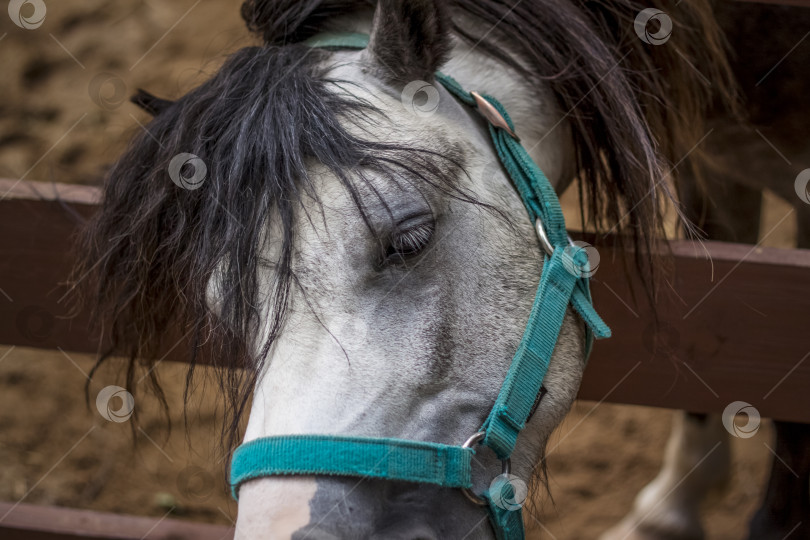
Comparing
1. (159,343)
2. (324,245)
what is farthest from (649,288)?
(159,343)

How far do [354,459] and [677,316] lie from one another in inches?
23.6

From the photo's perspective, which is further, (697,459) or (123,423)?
(123,423)

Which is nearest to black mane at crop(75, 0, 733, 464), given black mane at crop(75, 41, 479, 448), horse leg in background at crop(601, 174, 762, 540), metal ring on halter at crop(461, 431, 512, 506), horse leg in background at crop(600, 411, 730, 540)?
black mane at crop(75, 41, 479, 448)

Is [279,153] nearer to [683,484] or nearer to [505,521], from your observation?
[505,521]

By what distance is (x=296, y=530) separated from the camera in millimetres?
685

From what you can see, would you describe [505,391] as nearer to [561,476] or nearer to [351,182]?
[351,182]

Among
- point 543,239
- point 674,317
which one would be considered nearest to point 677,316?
point 674,317

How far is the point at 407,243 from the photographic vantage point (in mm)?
798

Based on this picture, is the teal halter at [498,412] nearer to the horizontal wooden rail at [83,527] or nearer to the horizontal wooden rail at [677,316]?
the horizontal wooden rail at [677,316]

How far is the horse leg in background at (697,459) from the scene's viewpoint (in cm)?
183

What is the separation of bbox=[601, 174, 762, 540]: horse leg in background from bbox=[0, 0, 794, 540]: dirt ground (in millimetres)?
125

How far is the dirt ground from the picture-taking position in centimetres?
231

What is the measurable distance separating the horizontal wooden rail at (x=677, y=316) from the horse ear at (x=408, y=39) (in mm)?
→ 407

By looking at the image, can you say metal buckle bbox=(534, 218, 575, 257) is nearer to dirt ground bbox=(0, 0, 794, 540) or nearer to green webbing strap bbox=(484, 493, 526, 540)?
green webbing strap bbox=(484, 493, 526, 540)
